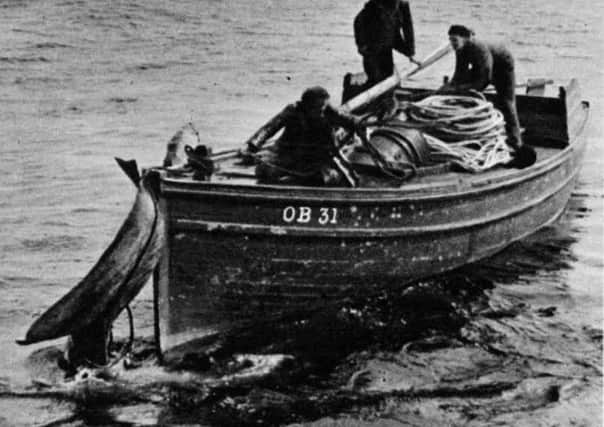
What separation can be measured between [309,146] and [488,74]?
10.5ft

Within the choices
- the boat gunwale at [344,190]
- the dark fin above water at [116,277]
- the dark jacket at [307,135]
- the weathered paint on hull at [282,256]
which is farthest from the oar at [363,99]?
the dark fin above water at [116,277]

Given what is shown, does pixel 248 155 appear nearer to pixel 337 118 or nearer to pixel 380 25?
pixel 337 118

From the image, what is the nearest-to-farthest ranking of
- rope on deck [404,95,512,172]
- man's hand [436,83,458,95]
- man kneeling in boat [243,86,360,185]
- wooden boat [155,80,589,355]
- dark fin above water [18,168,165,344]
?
1. dark fin above water [18,168,165,344]
2. wooden boat [155,80,589,355]
3. man kneeling in boat [243,86,360,185]
4. rope on deck [404,95,512,172]
5. man's hand [436,83,458,95]

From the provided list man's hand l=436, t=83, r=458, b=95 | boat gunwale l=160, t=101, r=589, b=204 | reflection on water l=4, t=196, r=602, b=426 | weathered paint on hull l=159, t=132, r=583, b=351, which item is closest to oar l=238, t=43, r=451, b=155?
man's hand l=436, t=83, r=458, b=95

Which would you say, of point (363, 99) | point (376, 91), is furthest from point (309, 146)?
point (376, 91)

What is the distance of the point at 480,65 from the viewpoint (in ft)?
34.7

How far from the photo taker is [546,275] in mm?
10953

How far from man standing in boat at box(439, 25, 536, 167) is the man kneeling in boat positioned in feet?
8.91

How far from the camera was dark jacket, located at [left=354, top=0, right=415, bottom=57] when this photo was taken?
10836 mm

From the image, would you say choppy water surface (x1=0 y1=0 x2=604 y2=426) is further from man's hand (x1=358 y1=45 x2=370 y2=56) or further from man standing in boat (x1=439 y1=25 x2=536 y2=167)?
man's hand (x1=358 y1=45 x2=370 y2=56)

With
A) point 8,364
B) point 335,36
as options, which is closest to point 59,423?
point 8,364

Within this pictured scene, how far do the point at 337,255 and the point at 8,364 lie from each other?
3.01 m

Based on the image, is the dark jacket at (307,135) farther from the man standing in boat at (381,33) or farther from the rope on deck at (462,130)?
the man standing in boat at (381,33)

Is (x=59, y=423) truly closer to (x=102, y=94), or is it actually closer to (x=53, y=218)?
(x=53, y=218)
